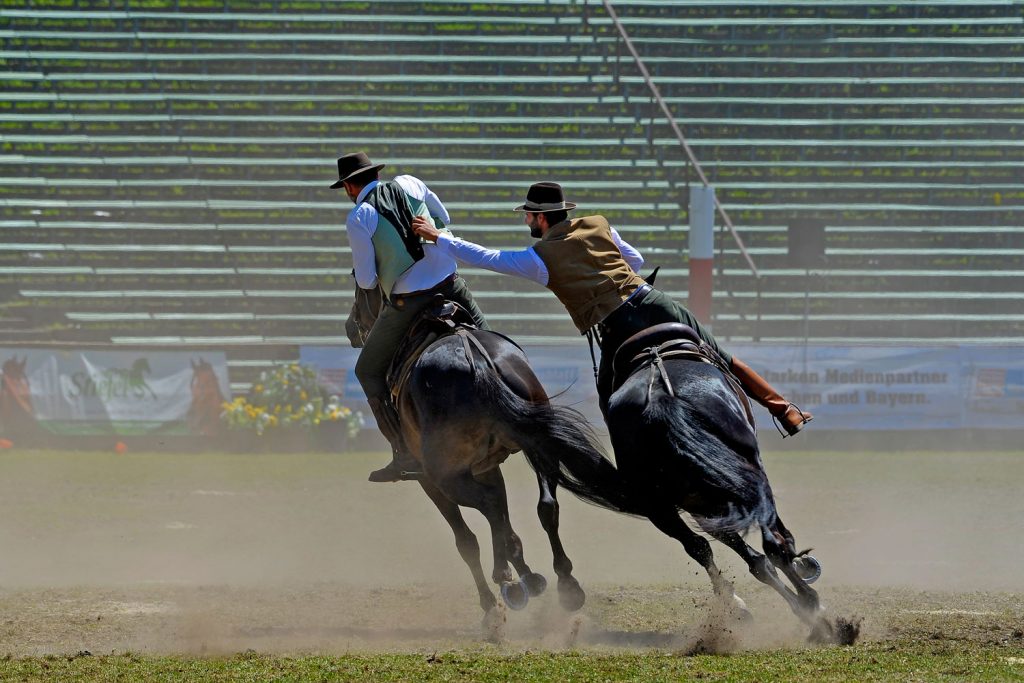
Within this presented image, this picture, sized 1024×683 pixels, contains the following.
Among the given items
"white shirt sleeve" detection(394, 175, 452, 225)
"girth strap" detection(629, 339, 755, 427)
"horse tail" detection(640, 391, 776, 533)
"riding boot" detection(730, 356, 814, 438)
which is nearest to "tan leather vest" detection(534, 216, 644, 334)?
"girth strap" detection(629, 339, 755, 427)

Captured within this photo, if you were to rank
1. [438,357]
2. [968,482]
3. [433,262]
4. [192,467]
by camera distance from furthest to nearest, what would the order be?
[192,467] → [968,482] → [433,262] → [438,357]

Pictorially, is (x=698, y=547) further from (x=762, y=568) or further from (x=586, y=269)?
(x=586, y=269)

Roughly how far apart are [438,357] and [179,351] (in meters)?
11.5

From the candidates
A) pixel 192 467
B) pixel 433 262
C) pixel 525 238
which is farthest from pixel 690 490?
pixel 525 238

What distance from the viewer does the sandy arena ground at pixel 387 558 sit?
23.7ft

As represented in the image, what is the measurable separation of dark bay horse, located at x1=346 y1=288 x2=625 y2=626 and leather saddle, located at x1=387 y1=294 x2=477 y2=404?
0.21 ft

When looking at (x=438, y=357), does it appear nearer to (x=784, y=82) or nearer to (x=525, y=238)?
(x=525, y=238)

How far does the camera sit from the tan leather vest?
271 inches

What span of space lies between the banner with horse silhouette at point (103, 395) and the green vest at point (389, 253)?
10.7 m

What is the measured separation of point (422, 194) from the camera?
7.82 meters

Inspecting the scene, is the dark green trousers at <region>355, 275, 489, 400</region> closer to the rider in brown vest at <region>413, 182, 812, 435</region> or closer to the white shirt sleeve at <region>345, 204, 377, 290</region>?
the white shirt sleeve at <region>345, 204, 377, 290</region>

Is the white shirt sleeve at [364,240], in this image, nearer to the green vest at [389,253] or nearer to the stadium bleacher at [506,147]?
the green vest at [389,253]

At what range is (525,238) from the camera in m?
22.5

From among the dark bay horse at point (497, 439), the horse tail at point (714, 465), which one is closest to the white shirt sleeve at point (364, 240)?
the dark bay horse at point (497, 439)
